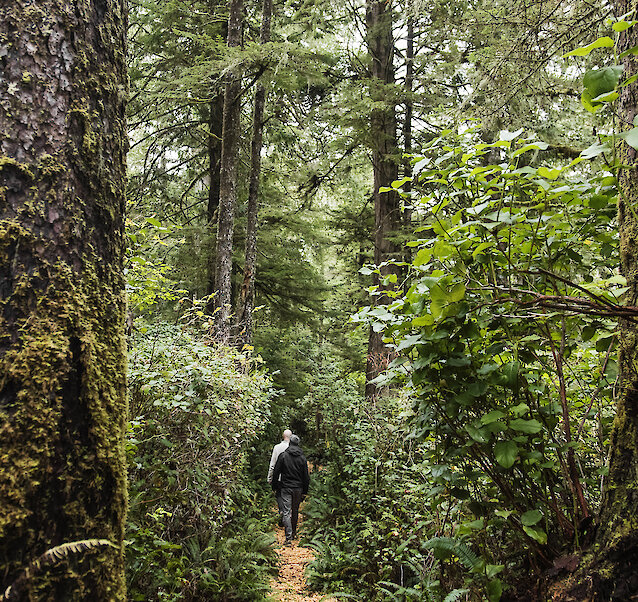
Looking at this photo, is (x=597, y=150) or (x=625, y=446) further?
(x=625, y=446)

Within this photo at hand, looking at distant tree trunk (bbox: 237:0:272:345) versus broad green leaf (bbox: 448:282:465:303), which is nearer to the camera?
broad green leaf (bbox: 448:282:465:303)

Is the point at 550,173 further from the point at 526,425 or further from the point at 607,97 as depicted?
the point at 526,425

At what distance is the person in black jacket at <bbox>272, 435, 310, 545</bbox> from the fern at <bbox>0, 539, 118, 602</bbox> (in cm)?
818

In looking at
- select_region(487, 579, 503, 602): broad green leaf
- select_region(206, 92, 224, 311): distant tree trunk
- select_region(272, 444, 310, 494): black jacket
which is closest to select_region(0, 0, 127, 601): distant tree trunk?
select_region(487, 579, 503, 602): broad green leaf

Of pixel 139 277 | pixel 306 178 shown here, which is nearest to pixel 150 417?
pixel 139 277

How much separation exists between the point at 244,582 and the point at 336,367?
25.9 ft

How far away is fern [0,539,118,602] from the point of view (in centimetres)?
122

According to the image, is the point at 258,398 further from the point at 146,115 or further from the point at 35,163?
the point at 146,115

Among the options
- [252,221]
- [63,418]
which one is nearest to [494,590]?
[63,418]

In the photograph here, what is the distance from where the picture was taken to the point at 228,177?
33.1ft

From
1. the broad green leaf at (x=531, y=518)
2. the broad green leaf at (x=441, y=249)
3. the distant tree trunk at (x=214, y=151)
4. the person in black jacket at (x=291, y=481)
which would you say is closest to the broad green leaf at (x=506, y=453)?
the broad green leaf at (x=531, y=518)

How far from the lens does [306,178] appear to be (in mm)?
12703

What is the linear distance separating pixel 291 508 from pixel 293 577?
7.05 ft

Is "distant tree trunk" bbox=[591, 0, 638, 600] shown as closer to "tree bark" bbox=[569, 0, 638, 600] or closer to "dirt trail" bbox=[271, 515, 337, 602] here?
"tree bark" bbox=[569, 0, 638, 600]
